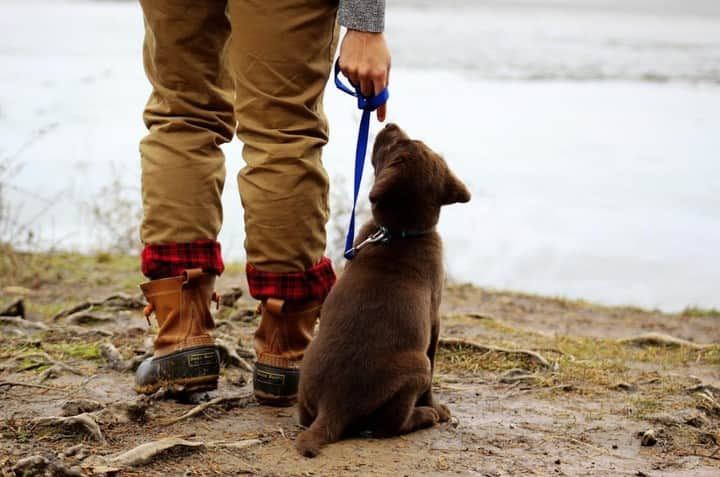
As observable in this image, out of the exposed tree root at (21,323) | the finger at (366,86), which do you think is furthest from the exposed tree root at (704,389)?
the exposed tree root at (21,323)

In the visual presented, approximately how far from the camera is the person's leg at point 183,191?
11.4ft

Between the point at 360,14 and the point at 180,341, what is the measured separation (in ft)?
4.41

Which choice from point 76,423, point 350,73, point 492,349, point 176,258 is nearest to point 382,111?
point 350,73

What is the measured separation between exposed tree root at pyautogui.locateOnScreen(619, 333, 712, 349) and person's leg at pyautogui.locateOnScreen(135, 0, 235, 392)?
2763 mm

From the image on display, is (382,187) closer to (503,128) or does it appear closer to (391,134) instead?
(391,134)

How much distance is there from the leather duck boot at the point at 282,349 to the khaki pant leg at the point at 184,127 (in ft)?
1.32

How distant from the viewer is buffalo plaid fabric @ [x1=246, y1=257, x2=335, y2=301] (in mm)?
3428

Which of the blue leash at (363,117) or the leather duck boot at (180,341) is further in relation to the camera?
the leather duck boot at (180,341)

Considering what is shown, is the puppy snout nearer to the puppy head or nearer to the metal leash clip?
the puppy head

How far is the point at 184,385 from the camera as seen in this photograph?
351 centimetres

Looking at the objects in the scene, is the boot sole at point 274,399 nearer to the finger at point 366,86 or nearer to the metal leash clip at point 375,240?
the metal leash clip at point 375,240

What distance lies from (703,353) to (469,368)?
1.48 metres

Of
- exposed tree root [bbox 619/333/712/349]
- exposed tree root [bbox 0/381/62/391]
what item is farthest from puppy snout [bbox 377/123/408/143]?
exposed tree root [bbox 619/333/712/349]

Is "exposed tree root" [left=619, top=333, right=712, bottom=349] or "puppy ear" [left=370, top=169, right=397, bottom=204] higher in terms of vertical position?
"puppy ear" [left=370, top=169, right=397, bottom=204]
